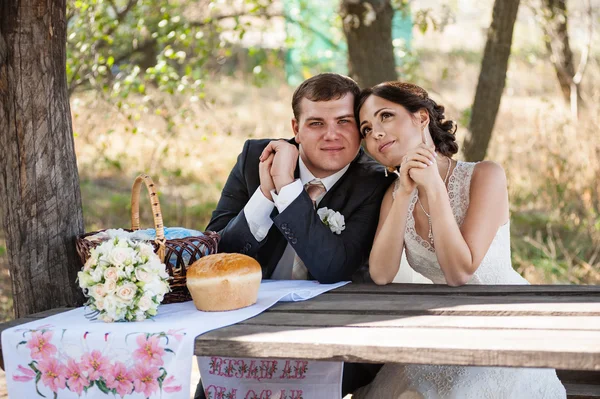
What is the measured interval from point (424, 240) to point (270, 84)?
10401 mm

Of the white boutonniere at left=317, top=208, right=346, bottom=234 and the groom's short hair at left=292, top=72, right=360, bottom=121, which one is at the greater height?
the groom's short hair at left=292, top=72, right=360, bottom=121

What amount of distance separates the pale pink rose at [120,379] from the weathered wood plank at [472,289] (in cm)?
92

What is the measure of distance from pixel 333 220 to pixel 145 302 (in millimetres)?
999

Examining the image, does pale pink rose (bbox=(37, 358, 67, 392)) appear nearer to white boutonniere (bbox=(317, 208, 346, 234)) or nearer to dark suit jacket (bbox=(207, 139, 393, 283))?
dark suit jacket (bbox=(207, 139, 393, 283))

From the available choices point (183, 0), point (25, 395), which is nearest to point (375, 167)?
point (25, 395)

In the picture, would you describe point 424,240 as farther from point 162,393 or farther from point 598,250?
point 598,250

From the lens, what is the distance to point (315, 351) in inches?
90.6

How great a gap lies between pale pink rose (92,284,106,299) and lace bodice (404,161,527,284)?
1.38m

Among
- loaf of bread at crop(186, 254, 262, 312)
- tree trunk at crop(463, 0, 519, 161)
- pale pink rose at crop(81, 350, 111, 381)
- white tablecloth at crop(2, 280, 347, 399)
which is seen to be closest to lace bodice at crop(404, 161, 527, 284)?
loaf of bread at crop(186, 254, 262, 312)

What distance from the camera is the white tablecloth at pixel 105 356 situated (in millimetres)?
2502

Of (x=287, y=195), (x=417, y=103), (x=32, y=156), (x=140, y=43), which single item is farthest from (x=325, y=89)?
(x=140, y=43)

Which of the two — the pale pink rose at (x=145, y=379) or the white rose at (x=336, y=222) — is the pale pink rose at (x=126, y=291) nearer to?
the pale pink rose at (x=145, y=379)

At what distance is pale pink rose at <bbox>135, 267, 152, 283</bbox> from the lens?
2639mm

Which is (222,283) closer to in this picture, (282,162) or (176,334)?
(176,334)
